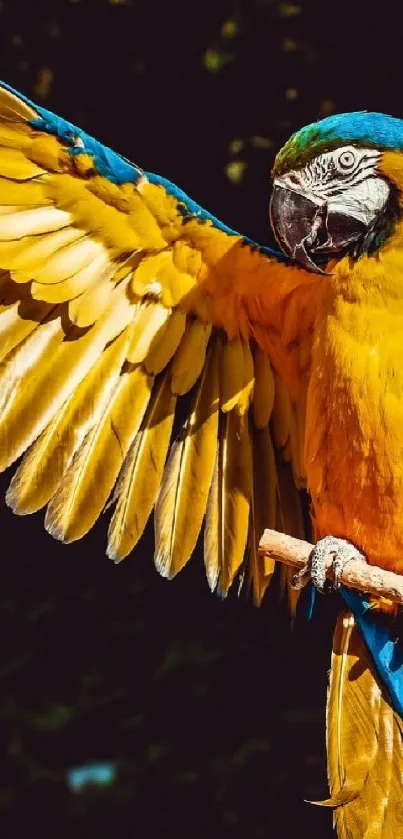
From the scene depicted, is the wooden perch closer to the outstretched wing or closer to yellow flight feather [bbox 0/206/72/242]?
the outstretched wing

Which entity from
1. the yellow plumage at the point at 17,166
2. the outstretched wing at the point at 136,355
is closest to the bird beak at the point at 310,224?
the outstretched wing at the point at 136,355

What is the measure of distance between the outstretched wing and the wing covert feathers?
0.28 m

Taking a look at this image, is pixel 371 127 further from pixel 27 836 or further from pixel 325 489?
pixel 27 836

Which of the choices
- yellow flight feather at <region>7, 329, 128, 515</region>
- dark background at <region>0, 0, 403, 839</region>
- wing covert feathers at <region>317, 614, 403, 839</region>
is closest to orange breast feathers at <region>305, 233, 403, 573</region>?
wing covert feathers at <region>317, 614, 403, 839</region>

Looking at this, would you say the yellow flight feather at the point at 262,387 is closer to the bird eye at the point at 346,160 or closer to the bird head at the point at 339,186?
the bird head at the point at 339,186

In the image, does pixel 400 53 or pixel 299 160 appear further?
pixel 400 53

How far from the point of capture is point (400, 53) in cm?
304

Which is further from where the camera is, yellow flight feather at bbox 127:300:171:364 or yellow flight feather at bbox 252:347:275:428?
yellow flight feather at bbox 252:347:275:428

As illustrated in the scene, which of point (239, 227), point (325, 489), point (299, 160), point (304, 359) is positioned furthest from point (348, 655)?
point (239, 227)

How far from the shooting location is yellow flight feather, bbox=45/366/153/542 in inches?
97.1

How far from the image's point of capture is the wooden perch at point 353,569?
6.59 ft

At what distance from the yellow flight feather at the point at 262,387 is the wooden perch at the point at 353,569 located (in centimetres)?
56

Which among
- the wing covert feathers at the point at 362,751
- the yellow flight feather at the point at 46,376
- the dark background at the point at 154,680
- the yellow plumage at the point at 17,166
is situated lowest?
the dark background at the point at 154,680

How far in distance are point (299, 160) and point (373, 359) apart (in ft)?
1.13
